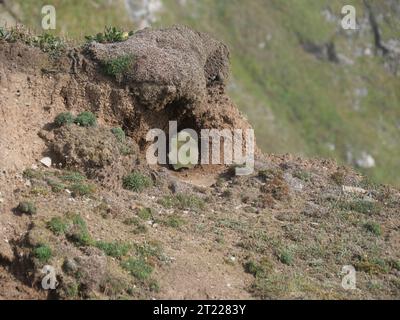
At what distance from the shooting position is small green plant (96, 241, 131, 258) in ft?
71.0

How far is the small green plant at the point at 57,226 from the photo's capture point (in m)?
21.5

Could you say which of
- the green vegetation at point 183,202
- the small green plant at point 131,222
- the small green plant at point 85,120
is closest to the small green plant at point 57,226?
the small green plant at point 131,222

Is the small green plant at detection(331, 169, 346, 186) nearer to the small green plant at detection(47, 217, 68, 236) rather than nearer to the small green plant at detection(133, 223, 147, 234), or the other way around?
the small green plant at detection(133, 223, 147, 234)

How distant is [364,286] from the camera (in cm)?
2350

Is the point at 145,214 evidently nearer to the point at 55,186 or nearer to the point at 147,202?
the point at 147,202

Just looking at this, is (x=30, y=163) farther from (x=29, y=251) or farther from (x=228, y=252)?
(x=228, y=252)

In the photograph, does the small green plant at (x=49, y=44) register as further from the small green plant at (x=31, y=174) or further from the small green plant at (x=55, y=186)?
the small green plant at (x=55, y=186)

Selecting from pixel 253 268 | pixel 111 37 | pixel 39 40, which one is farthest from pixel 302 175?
pixel 39 40

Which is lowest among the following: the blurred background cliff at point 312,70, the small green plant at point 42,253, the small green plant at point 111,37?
the small green plant at point 42,253

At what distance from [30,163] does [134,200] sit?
350 cm

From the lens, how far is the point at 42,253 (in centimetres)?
2039

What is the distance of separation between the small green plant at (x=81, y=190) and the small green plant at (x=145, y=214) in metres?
1.61
